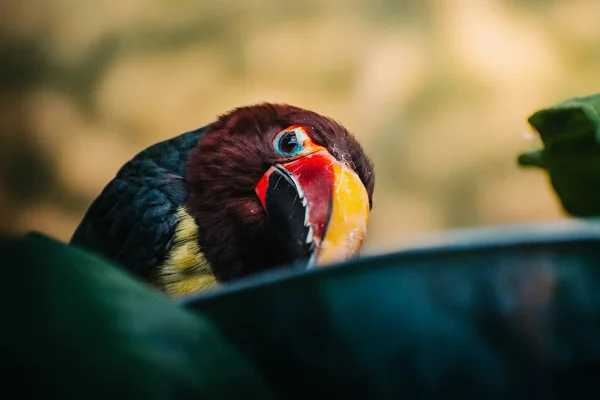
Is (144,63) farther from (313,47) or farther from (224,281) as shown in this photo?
(224,281)

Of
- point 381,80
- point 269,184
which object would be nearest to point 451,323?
point 269,184

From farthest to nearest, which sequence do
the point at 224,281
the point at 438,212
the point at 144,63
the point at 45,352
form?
the point at 438,212, the point at 144,63, the point at 224,281, the point at 45,352

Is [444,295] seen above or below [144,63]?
below

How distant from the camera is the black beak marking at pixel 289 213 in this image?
0.76 metres

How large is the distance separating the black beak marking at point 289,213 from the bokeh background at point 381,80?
0.38 metres

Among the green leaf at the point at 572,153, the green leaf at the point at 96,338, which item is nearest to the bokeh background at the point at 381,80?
the green leaf at the point at 572,153

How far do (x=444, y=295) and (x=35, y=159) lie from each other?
0.81 meters

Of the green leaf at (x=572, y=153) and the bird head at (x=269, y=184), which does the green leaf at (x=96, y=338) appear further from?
the bird head at (x=269, y=184)

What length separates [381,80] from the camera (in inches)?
51.8

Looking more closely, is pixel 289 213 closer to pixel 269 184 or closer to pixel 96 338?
pixel 269 184

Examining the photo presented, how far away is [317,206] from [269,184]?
142mm

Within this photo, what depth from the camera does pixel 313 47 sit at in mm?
1321

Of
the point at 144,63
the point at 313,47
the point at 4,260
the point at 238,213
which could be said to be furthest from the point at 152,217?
the point at 4,260

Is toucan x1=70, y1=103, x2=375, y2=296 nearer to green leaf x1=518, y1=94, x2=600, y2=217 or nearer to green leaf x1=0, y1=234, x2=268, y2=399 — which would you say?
green leaf x1=518, y1=94, x2=600, y2=217
